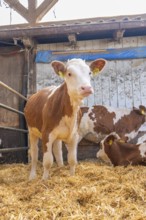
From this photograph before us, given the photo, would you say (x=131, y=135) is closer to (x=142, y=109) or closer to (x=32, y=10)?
(x=142, y=109)

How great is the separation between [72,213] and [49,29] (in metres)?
6.03

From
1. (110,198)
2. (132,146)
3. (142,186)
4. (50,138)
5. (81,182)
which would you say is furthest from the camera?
(132,146)

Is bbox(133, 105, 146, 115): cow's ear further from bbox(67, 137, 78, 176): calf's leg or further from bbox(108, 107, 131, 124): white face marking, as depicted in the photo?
bbox(67, 137, 78, 176): calf's leg

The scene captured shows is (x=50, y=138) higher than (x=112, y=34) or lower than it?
lower

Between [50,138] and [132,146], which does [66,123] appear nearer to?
[50,138]

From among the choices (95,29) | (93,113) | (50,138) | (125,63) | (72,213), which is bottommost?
(72,213)

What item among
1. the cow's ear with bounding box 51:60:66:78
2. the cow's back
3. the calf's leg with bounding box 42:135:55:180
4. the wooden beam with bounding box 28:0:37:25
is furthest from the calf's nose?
the wooden beam with bounding box 28:0:37:25

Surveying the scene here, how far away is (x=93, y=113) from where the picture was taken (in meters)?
7.21

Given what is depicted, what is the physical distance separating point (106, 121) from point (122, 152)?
199cm

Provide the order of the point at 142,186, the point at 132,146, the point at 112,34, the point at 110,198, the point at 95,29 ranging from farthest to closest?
the point at 112,34 → the point at 95,29 → the point at 132,146 → the point at 142,186 → the point at 110,198

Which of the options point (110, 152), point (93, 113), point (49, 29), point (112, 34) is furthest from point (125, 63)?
point (110, 152)

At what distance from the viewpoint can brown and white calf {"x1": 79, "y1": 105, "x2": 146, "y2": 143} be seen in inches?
283

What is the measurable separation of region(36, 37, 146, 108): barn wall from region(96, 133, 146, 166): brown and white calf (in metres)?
2.15

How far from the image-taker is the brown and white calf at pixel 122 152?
504 centimetres
